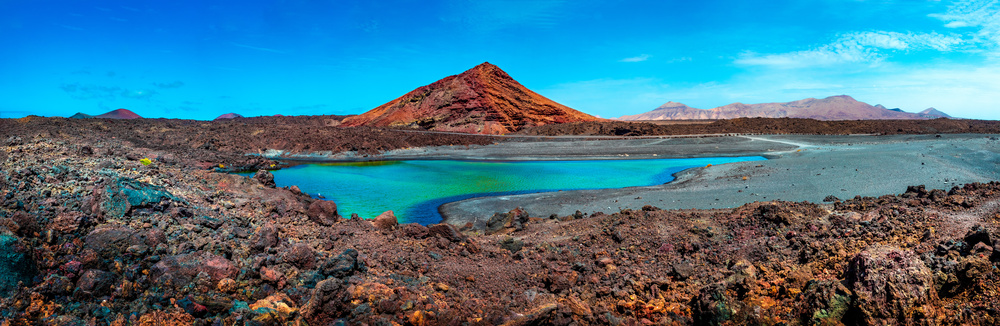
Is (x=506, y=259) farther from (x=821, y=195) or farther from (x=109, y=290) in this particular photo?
(x=821, y=195)

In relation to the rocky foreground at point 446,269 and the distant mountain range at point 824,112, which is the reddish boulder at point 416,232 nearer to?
the rocky foreground at point 446,269

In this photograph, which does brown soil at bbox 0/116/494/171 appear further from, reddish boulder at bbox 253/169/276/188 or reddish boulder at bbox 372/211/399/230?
reddish boulder at bbox 372/211/399/230

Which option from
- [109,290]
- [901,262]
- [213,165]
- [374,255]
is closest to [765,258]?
[901,262]

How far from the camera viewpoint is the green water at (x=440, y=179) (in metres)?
15.4

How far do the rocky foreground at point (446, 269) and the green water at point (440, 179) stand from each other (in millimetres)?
6999

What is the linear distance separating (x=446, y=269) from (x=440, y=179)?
52.0 feet

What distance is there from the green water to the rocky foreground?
6999mm

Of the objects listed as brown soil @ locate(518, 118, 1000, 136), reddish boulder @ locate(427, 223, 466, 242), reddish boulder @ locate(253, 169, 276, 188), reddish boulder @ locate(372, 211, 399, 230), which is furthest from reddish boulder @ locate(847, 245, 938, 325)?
brown soil @ locate(518, 118, 1000, 136)

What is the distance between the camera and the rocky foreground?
12.3 ft

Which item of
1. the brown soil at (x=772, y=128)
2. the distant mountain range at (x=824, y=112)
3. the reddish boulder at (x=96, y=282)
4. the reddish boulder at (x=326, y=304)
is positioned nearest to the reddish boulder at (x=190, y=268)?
the reddish boulder at (x=96, y=282)

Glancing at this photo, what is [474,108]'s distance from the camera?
197 ft

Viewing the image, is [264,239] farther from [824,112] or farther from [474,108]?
[824,112]

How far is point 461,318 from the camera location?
14.4 ft

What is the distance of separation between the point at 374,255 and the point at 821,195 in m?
13.8
